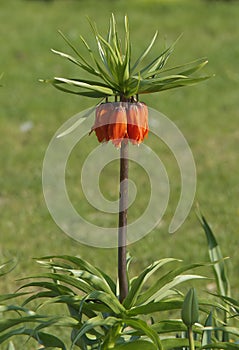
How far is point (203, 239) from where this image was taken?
498 cm

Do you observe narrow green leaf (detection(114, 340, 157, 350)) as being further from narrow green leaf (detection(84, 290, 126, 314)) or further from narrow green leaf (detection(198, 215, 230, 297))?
narrow green leaf (detection(198, 215, 230, 297))

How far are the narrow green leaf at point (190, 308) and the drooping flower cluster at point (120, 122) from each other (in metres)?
0.48

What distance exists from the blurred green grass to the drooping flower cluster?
7.29ft

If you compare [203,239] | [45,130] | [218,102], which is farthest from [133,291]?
[218,102]

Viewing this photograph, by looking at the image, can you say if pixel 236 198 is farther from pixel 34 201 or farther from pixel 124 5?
pixel 124 5

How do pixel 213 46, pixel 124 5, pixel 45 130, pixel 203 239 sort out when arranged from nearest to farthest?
pixel 203 239 < pixel 45 130 < pixel 213 46 < pixel 124 5

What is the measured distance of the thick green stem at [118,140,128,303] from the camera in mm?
2361

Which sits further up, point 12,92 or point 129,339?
point 12,92

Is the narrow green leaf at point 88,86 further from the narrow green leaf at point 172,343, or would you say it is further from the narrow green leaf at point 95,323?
the narrow green leaf at point 172,343

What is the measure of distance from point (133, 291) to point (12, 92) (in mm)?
5710

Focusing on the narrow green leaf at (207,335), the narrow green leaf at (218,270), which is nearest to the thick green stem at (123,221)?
the narrow green leaf at (207,335)

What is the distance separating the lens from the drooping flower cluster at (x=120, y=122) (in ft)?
7.32

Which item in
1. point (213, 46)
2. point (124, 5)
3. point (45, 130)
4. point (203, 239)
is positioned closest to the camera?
point (203, 239)

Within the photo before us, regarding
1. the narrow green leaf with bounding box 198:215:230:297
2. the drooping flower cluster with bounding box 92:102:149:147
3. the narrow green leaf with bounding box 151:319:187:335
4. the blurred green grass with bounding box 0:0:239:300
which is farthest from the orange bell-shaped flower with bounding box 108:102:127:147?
the blurred green grass with bounding box 0:0:239:300
